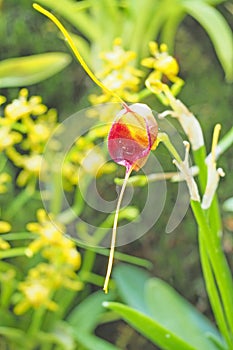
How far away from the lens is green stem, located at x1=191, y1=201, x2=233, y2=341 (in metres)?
0.57

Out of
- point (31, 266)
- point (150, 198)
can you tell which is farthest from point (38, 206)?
point (150, 198)

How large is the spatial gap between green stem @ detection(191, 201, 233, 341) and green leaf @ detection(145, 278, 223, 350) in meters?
0.12

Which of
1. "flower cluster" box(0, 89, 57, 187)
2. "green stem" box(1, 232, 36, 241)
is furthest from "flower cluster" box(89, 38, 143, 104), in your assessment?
"green stem" box(1, 232, 36, 241)

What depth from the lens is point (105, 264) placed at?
97cm

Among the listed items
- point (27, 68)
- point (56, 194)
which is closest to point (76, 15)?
point (27, 68)

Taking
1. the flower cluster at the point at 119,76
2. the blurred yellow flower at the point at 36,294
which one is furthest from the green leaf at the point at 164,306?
the flower cluster at the point at 119,76

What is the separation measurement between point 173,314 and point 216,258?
0.20 meters

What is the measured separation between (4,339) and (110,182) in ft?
0.83

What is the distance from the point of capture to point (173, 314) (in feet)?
2.55

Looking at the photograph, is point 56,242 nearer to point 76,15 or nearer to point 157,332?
point 157,332

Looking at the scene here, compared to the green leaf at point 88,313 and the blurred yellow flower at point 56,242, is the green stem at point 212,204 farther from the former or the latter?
the green leaf at point 88,313

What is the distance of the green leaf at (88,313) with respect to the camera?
2.78 ft

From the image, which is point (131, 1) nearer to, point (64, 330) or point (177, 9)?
point (177, 9)

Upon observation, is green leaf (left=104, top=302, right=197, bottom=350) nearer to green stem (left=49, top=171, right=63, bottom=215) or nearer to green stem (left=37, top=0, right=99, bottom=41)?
green stem (left=49, top=171, right=63, bottom=215)
